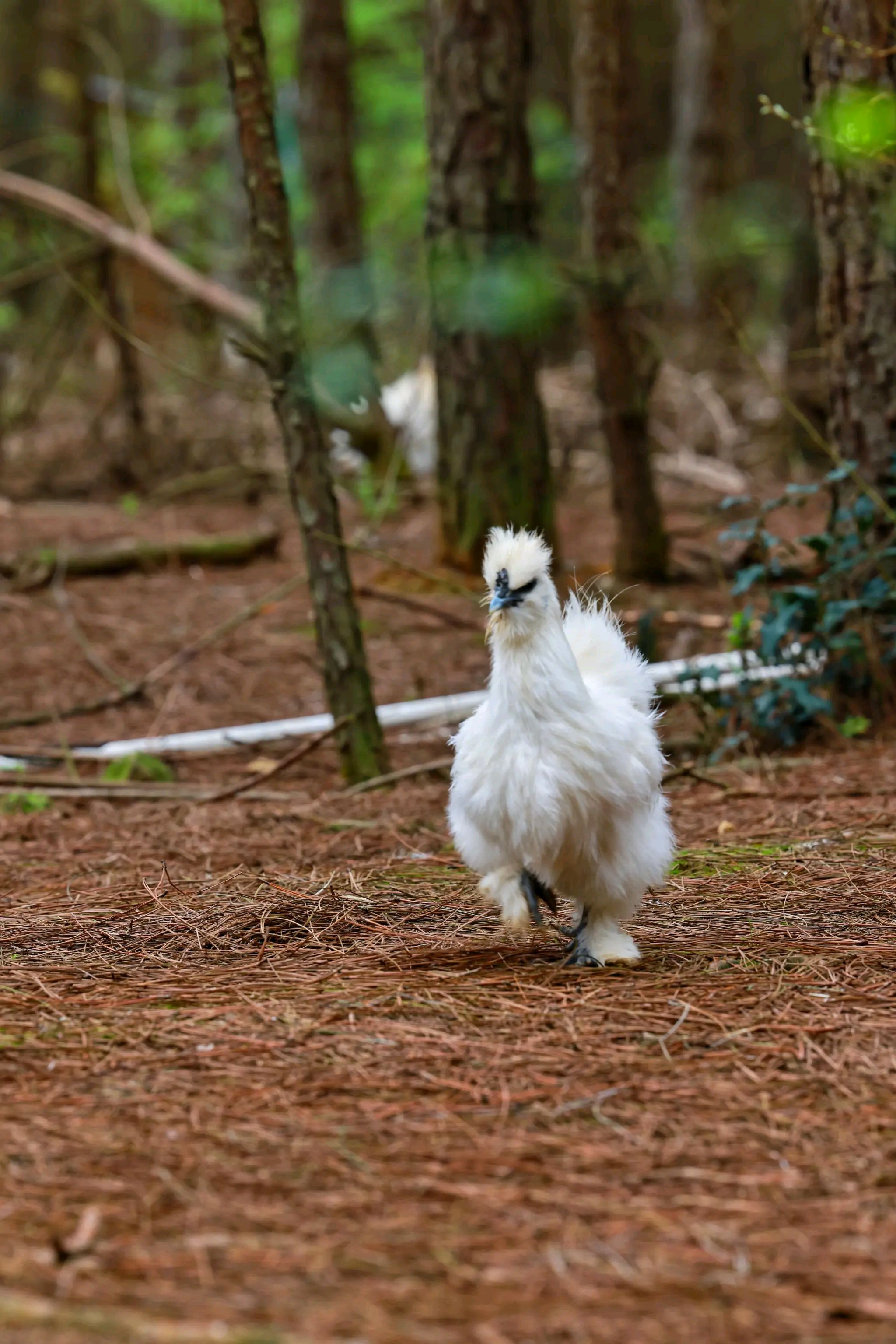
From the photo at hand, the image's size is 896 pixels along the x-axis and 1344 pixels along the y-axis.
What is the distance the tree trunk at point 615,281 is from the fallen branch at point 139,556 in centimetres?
282

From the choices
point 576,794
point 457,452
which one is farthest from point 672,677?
point 576,794

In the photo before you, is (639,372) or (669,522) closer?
(639,372)

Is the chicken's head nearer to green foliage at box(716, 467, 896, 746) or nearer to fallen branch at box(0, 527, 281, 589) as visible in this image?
green foliage at box(716, 467, 896, 746)

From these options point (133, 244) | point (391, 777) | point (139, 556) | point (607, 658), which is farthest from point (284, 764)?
point (133, 244)

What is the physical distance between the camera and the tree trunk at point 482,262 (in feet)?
29.0

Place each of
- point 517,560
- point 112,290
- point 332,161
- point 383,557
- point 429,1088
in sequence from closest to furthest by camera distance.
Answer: point 429,1088
point 517,560
point 383,557
point 112,290
point 332,161

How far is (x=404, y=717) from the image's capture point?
23.8 feet

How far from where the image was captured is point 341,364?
9781mm

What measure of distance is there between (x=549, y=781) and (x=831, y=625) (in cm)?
309

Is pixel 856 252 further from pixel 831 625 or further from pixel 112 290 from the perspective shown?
pixel 112 290

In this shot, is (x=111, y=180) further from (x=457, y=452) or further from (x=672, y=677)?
(x=672, y=677)

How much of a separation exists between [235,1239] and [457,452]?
7.18 meters

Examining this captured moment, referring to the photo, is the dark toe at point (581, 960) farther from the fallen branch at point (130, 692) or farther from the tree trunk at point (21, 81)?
the tree trunk at point (21, 81)

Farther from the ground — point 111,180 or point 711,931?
point 111,180
